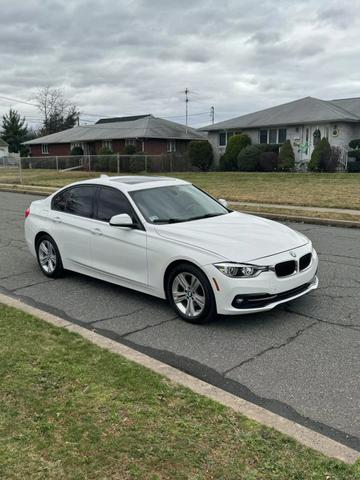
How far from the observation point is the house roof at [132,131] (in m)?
45.0

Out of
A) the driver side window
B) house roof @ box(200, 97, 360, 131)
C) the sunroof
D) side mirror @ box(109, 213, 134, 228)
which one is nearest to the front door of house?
house roof @ box(200, 97, 360, 131)

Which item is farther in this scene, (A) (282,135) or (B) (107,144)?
(B) (107,144)

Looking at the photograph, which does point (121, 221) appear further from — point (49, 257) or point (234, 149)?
point (234, 149)

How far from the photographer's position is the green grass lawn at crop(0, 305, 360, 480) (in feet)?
8.73

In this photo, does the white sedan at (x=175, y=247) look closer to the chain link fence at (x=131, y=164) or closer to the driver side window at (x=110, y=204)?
the driver side window at (x=110, y=204)

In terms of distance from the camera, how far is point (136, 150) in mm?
43344

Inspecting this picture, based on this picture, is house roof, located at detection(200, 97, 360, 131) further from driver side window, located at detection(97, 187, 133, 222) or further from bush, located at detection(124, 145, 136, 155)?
driver side window, located at detection(97, 187, 133, 222)

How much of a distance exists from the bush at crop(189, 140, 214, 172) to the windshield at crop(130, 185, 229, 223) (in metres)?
30.9

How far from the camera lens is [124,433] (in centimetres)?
299

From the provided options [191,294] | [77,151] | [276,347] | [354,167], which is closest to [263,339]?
[276,347]

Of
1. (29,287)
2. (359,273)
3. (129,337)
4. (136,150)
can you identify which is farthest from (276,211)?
(136,150)

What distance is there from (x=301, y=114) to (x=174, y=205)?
102 ft

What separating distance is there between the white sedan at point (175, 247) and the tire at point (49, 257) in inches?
0.6

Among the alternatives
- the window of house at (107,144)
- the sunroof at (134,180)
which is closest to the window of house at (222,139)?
the window of house at (107,144)
